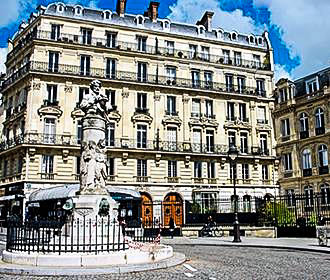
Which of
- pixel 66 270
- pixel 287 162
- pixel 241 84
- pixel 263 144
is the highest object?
pixel 241 84

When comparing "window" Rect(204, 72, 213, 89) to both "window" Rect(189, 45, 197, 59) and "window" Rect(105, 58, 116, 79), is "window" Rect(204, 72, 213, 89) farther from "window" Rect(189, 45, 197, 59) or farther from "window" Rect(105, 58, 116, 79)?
"window" Rect(105, 58, 116, 79)

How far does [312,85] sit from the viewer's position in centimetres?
3872

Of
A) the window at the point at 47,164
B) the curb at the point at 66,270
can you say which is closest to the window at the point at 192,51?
the window at the point at 47,164

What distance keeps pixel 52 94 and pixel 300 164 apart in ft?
74.1

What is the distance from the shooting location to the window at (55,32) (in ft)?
115

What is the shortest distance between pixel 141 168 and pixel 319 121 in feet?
52.5

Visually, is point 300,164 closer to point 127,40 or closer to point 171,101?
point 171,101

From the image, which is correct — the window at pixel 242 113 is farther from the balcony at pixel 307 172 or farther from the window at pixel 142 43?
the window at pixel 142 43

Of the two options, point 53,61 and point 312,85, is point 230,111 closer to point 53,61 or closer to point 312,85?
point 312,85

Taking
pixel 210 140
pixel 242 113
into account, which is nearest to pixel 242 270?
pixel 210 140

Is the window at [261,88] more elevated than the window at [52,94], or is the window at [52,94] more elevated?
the window at [261,88]

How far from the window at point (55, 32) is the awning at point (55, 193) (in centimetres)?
1306

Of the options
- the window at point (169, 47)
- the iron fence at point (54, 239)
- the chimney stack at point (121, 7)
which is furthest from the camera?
the chimney stack at point (121, 7)

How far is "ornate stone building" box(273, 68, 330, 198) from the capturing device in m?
35.7
